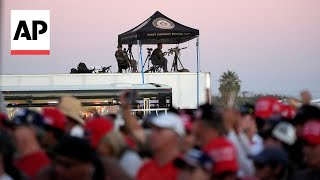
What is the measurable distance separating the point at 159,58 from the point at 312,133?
72.6ft

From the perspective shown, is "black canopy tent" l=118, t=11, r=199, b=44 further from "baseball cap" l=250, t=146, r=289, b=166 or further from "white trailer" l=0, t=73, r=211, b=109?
"baseball cap" l=250, t=146, r=289, b=166

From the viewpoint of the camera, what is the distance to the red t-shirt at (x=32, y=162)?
563 centimetres

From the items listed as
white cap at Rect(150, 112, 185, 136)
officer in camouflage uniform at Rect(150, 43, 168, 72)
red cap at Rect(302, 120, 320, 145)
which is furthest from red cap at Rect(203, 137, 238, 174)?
officer in camouflage uniform at Rect(150, 43, 168, 72)

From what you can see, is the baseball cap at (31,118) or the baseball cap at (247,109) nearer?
the baseball cap at (31,118)

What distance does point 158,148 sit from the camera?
5.51 m

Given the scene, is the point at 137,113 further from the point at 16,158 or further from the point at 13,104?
the point at 16,158

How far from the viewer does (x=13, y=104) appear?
68.8ft

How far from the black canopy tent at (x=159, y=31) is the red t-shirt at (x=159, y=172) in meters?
22.7

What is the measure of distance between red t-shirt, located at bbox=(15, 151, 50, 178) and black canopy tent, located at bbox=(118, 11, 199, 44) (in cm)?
2259

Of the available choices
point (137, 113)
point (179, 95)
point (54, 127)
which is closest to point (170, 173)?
point (54, 127)

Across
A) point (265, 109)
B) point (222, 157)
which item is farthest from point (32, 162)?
point (265, 109)

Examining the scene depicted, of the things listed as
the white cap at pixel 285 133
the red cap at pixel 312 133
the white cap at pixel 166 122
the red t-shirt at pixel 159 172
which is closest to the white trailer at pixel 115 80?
the white cap at pixel 285 133

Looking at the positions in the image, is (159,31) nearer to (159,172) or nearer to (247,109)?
(247,109)

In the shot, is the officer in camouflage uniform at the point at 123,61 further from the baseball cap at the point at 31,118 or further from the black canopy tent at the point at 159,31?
the baseball cap at the point at 31,118
